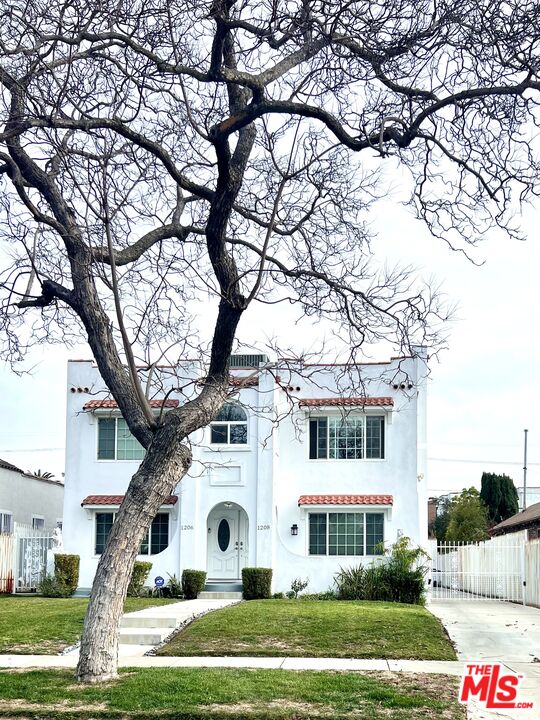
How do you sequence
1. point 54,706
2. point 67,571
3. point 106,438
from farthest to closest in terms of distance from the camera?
point 106,438 < point 67,571 < point 54,706

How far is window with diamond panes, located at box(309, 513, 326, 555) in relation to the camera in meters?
28.1

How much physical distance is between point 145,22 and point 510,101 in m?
4.45

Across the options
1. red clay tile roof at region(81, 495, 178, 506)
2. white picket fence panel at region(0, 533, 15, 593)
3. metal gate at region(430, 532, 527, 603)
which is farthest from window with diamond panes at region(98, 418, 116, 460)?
metal gate at region(430, 532, 527, 603)

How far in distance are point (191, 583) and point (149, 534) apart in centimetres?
287

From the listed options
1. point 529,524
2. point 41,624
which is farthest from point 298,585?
point 529,524

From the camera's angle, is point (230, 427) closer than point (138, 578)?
No

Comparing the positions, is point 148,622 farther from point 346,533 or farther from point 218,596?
point 346,533

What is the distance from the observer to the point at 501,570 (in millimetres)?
29719

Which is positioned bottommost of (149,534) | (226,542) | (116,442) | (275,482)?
(226,542)

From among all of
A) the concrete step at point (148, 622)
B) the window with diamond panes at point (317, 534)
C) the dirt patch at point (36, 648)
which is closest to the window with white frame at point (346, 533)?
the window with diamond panes at point (317, 534)

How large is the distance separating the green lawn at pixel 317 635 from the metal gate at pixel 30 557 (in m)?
10.9

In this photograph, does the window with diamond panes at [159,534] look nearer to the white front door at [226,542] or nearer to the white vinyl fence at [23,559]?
the white front door at [226,542]

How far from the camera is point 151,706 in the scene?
1000 centimetres

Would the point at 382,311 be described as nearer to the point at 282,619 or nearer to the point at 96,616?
the point at 96,616
